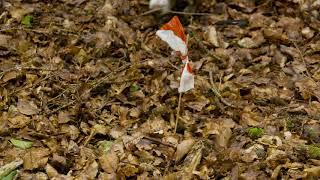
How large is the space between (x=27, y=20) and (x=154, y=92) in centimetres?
139

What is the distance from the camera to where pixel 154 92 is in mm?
3545

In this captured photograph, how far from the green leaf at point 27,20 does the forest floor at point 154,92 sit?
0.03 feet

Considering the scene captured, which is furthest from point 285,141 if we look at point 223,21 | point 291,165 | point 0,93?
point 0,93

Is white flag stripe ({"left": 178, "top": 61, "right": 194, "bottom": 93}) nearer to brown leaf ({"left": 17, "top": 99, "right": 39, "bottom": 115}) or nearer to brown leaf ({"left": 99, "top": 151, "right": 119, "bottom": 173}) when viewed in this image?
brown leaf ({"left": 99, "top": 151, "right": 119, "bottom": 173})

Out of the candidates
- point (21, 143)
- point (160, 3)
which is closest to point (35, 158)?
point (21, 143)

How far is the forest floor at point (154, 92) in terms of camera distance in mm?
2953

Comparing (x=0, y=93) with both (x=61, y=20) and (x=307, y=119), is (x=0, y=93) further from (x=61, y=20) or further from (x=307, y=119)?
(x=307, y=119)

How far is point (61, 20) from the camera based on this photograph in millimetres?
4117

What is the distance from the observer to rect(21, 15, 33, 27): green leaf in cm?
402

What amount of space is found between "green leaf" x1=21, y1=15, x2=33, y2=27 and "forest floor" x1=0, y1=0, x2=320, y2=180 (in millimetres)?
10

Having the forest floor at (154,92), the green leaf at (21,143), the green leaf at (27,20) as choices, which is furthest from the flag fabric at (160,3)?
the green leaf at (21,143)

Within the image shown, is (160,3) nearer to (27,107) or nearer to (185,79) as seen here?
(185,79)

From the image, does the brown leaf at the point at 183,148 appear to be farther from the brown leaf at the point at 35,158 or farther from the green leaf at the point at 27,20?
the green leaf at the point at 27,20

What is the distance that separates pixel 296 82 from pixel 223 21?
1039 mm
